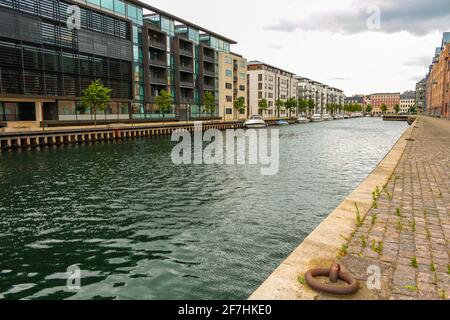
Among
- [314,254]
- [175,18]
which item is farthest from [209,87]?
[314,254]

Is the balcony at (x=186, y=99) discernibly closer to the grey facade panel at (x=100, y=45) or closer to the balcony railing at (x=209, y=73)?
the balcony railing at (x=209, y=73)

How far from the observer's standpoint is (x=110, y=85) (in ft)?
206

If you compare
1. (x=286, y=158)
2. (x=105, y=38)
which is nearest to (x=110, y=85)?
(x=105, y=38)

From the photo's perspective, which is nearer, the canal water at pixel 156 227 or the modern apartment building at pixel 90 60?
the canal water at pixel 156 227

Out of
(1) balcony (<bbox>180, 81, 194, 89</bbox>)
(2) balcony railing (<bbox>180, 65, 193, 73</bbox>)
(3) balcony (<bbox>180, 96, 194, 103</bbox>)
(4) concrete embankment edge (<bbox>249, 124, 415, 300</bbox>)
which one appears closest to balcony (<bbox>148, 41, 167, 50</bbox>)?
(2) balcony railing (<bbox>180, 65, 193, 73</bbox>)

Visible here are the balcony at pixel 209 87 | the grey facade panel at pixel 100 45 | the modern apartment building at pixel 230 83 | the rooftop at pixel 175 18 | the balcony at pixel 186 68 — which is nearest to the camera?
the grey facade panel at pixel 100 45

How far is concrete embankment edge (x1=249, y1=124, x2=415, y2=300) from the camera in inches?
210

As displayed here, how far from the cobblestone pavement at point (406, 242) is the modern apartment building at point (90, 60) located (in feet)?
171

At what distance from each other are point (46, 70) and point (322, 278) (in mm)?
56834

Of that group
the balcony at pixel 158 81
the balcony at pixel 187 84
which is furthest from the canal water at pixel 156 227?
the balcony at pixel 187 84

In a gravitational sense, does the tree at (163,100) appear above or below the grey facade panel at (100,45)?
below

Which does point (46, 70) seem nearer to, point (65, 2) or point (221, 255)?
point (65, 2)

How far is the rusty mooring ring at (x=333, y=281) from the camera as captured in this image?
5.21m

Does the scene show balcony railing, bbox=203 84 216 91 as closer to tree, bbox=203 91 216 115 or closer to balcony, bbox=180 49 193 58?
tree, bbox=203 91 216 115
